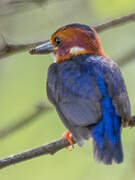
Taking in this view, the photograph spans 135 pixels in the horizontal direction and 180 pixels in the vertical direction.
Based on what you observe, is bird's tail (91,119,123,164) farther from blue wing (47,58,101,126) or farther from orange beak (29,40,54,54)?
orange beak (29,40,54,54)

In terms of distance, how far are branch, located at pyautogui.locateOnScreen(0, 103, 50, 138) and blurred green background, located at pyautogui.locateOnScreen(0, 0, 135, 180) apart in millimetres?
669

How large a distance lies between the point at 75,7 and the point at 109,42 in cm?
101

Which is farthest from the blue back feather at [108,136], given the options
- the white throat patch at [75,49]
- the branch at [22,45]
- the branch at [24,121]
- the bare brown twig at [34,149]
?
the white throat patch at [75,49]

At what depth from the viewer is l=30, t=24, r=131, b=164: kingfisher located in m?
4.32

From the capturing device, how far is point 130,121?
4652 mm

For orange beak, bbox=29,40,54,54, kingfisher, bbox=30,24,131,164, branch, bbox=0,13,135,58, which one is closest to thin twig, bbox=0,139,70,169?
kingfisher, bbox=30,24,131,164

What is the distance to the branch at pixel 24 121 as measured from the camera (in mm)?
5113

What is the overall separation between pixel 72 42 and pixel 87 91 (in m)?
1.04

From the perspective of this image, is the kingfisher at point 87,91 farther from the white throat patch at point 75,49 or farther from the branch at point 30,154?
the branch at point 30,154

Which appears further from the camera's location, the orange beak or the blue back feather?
the orange beak

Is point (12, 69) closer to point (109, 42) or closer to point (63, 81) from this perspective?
point (109, 42)

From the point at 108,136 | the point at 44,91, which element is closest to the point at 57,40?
the point at 108,136

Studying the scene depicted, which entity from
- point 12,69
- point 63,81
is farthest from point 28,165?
point 63,81

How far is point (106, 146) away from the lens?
4277 millimetres
